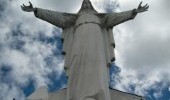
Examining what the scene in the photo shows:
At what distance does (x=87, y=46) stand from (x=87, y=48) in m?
0.09

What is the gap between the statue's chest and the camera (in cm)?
1237

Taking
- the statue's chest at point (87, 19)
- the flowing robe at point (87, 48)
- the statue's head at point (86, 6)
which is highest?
the statue's head at point (86, 6)

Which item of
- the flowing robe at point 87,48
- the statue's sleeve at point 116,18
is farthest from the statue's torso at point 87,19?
the statue's sleeve at point 116,18

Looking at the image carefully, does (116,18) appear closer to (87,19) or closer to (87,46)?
(87,19)

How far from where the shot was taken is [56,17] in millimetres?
12984

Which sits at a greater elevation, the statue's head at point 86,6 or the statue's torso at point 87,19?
the statue's head at point 86,6

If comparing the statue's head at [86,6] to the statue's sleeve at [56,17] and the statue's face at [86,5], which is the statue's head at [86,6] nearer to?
the statue's face at [86,5]

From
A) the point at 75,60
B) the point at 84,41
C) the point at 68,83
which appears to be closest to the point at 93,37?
the point at 84,41

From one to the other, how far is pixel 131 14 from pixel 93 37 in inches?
75.4

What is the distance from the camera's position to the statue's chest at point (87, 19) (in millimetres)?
12367

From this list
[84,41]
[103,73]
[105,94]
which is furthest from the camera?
[84,41]

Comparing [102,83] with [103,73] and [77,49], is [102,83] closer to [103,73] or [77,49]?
[103,73]

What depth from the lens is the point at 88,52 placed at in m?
11.1

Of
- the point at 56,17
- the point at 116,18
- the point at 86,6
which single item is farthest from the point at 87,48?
the point at 86,6
